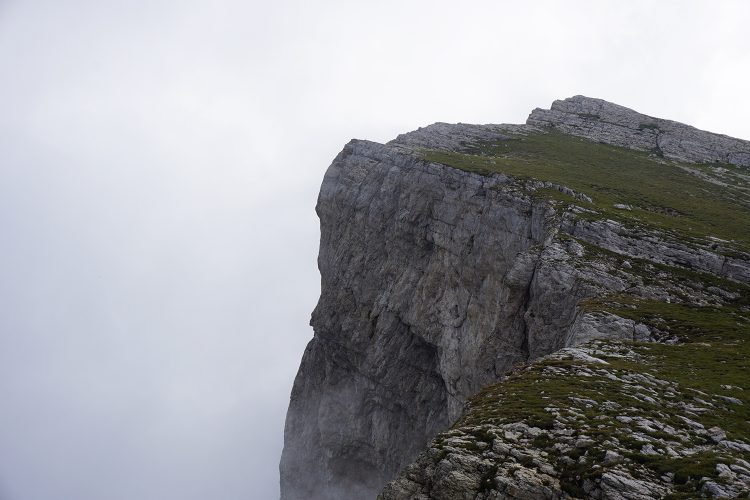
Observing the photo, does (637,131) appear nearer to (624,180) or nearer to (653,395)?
(624,180)

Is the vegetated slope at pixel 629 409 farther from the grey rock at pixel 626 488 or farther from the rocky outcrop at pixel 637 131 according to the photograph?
the rocky outcrop at pixel 637 131

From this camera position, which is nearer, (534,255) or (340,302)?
(534,255)

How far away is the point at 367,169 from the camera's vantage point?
73500 mm

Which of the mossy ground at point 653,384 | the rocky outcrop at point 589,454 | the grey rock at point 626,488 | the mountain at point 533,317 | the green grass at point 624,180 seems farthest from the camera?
the green grass at point 624,180

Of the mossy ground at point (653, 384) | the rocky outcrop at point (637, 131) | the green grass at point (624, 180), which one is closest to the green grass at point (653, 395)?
the mossy ground at point (653, 384)

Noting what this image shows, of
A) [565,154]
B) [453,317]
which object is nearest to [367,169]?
[453,317]

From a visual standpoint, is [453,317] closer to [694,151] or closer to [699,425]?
[699,425]

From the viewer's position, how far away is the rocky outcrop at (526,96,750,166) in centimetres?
9025

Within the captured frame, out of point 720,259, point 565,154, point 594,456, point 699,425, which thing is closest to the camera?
point 594,456

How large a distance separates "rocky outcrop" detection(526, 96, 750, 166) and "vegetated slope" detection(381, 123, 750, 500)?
5036cm

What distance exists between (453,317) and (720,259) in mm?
25465

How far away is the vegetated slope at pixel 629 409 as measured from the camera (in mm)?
16938

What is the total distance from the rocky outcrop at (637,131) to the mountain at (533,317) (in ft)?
1.62

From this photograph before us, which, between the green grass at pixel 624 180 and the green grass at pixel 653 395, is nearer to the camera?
the green grass at pixel 653 395
